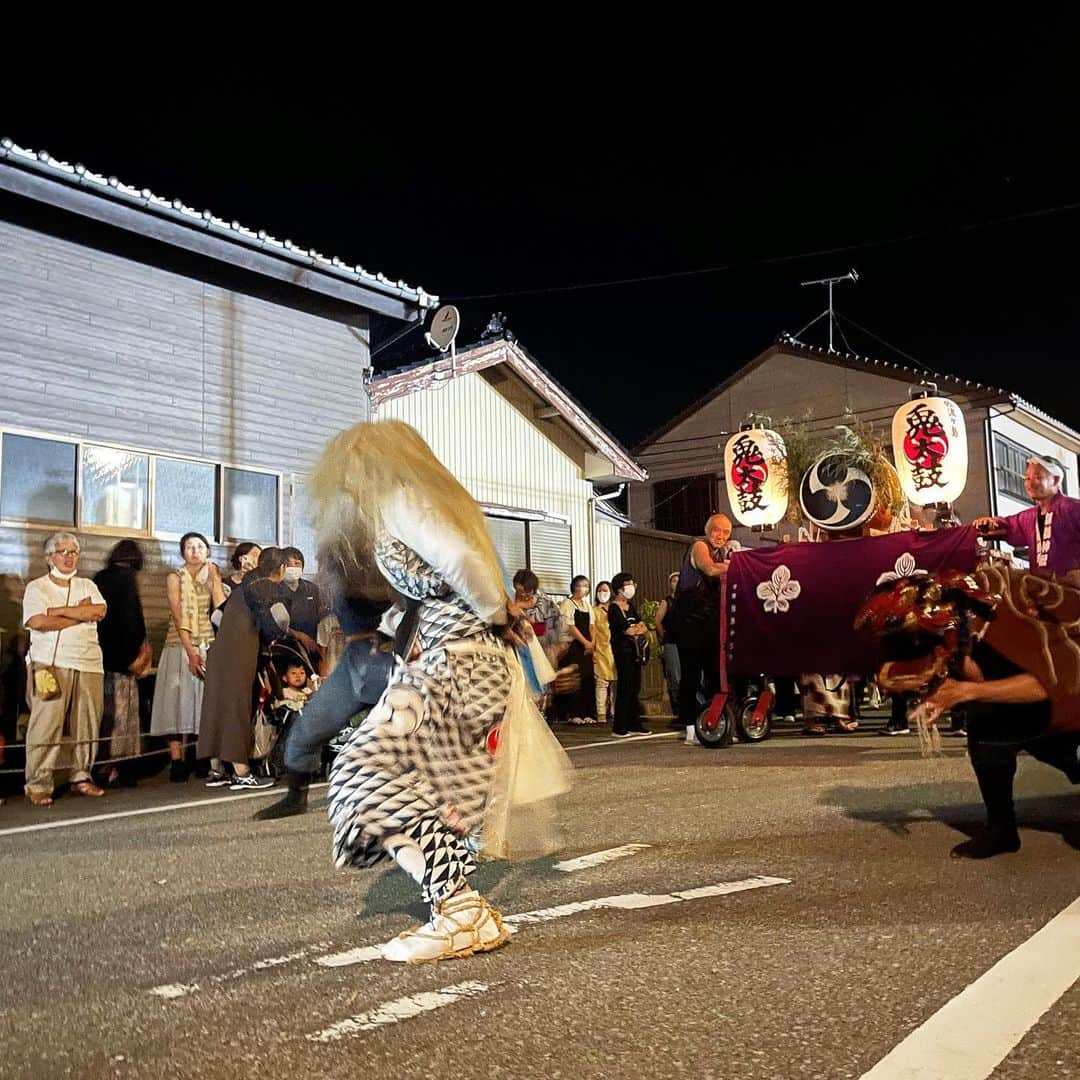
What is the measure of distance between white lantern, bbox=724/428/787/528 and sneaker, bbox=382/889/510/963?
12.6 m

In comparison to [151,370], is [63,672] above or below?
below

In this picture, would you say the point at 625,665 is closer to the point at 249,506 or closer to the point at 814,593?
the point at 814,593

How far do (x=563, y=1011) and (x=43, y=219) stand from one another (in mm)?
10826

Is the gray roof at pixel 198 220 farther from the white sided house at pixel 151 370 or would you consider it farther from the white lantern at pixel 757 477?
the white lantern at pixel 757 477

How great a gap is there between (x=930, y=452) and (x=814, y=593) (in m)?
5.56

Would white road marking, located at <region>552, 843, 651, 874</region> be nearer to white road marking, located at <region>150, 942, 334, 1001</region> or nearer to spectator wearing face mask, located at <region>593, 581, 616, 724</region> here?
white road marking, located at <region>150, 942, 334, 1001</region>

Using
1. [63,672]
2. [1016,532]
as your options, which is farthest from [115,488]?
[1016,532]

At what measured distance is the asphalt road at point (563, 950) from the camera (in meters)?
2.73

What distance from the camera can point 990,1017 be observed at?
9.61ft

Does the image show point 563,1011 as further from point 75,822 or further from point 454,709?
point 75,822

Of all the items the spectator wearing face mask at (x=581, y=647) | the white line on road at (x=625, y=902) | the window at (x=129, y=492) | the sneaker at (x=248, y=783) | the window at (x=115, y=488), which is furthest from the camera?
the spectator wearing face mask at (x=581, y=647)

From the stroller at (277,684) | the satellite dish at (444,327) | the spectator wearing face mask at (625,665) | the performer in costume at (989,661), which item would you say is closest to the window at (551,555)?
the satellite dish at (444,327)

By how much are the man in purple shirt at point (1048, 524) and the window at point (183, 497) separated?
874cm

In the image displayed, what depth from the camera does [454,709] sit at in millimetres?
3689
